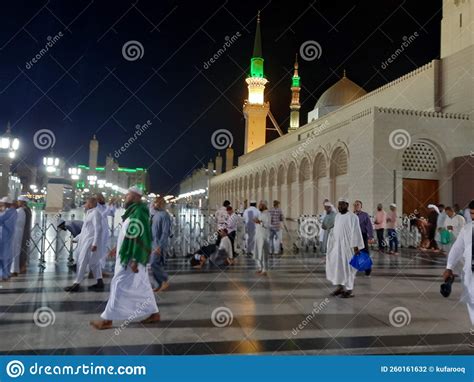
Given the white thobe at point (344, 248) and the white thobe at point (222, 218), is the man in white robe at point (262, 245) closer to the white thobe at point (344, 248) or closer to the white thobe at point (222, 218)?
the white thobe at point (222, 218)

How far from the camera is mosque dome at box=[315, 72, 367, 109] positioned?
38906 mm

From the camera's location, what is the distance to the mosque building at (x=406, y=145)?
17719mm

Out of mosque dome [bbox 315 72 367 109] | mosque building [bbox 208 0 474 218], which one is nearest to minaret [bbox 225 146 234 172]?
mosque dome [bbox 315 72 367 109]

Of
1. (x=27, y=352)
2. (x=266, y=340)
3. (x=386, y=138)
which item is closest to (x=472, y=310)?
(x=266, y=340)

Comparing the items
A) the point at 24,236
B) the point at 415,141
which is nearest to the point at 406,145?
the point at 415,141

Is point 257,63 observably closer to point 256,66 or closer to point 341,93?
point 256,66

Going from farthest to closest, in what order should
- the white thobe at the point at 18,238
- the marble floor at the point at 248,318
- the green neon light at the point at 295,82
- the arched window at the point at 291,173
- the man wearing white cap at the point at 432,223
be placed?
the green neon light at the point at 295,82 → the arched window at the point at 291,173 → the man wearing white cap at the point at 432,223 → the white thobe at the point at 18,238 → the marble floor at the point at 248,318

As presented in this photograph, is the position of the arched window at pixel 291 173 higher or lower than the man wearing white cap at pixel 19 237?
higher

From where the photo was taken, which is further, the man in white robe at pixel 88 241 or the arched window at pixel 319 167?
the arched window at pixel 319 167

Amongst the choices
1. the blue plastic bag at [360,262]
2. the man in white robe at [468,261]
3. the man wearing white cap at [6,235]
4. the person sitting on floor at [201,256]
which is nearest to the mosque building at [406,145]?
the person sitting on floor at [201,256]

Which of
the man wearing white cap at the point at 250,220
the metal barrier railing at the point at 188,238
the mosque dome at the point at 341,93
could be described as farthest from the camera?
the mosque dome at the point at 341,93

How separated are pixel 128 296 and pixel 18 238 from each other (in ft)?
13.1

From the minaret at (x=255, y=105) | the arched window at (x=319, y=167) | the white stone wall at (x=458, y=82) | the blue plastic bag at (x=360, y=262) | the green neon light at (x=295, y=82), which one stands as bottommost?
the blue plastic bag at (x=360, y=262)

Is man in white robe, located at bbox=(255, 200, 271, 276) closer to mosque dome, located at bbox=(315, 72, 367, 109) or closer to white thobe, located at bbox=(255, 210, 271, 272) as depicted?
white thobe, located at bbox=(255, 210, 271, 272)
